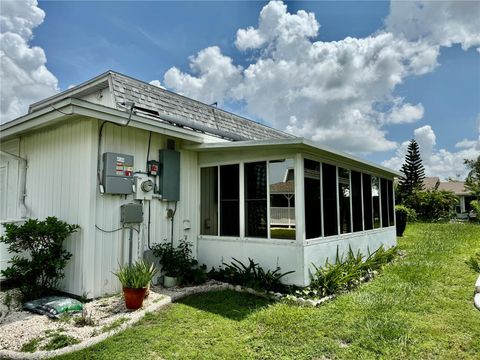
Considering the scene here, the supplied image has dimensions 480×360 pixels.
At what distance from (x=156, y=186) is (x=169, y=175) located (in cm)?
33

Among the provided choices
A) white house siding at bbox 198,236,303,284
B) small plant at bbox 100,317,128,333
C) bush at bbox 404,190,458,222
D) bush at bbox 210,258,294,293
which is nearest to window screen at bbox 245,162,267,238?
white house siding at bbox 198,236,303,284

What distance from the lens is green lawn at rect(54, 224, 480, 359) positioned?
124 inches

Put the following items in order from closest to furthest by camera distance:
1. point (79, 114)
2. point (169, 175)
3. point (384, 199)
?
point (79, 114) < point (169, 175) < point (384, 199)

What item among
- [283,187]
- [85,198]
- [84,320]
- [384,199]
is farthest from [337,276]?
[384,199]

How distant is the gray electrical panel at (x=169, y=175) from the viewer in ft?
18.8

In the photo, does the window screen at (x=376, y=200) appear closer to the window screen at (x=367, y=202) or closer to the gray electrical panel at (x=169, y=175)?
the window screen at (x=367, y=202)

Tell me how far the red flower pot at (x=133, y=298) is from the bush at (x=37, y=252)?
3.87 ft

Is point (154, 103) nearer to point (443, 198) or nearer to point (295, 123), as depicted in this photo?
point (295, 123)

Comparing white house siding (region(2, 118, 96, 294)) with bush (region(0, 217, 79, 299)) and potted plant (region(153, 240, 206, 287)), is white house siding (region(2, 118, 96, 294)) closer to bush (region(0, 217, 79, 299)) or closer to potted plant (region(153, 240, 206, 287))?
bush (region(0, 217, 79, 299))

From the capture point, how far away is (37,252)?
4504 mm

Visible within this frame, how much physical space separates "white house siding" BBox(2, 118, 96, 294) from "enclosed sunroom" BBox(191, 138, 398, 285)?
213 cm

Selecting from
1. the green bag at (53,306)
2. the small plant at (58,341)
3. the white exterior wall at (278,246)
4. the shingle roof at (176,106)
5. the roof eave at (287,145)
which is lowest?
the small plant at (58,341)

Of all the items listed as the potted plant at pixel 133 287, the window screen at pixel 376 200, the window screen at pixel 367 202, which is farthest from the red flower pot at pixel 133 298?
the window screen at pixel 376 200

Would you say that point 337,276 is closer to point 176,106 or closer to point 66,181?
point 66,181
